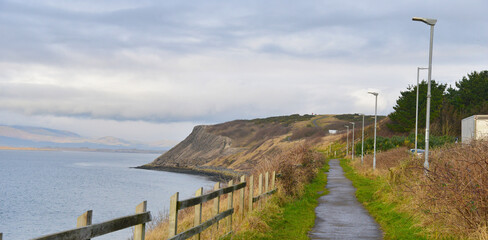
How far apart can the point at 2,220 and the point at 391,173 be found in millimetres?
28338

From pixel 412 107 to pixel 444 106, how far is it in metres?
4.54

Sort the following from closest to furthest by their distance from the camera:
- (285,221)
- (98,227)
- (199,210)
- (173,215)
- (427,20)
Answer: (98,227) < (173,215) < (199,210) < (285,221) < (427,20)

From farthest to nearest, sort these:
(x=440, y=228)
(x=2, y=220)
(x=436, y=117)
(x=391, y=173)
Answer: (x=436, y=117), (x=2, y=220), (x=391, y=173), (x=440, y=228)

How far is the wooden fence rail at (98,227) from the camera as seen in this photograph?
4.93 m

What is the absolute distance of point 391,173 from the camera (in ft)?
71.3

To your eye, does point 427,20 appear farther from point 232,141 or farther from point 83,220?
point 232,141

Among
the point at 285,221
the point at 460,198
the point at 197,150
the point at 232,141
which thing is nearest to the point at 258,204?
the point at 285,221

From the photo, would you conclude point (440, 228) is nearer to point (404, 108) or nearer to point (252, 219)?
point (252, 219)

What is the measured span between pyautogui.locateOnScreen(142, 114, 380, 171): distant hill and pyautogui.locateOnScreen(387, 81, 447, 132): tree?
29.0 meters

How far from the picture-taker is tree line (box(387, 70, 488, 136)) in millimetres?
71562

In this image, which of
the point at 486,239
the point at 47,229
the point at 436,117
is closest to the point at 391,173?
the point at 486,239

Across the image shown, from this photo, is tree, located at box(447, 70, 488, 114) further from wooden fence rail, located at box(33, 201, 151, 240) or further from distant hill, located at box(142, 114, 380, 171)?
wooden fence rail, located at box(33, 201, 151, 240)

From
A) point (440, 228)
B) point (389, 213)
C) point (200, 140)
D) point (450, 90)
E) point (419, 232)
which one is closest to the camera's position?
point (440, 228)

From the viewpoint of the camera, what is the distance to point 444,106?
247 ft
